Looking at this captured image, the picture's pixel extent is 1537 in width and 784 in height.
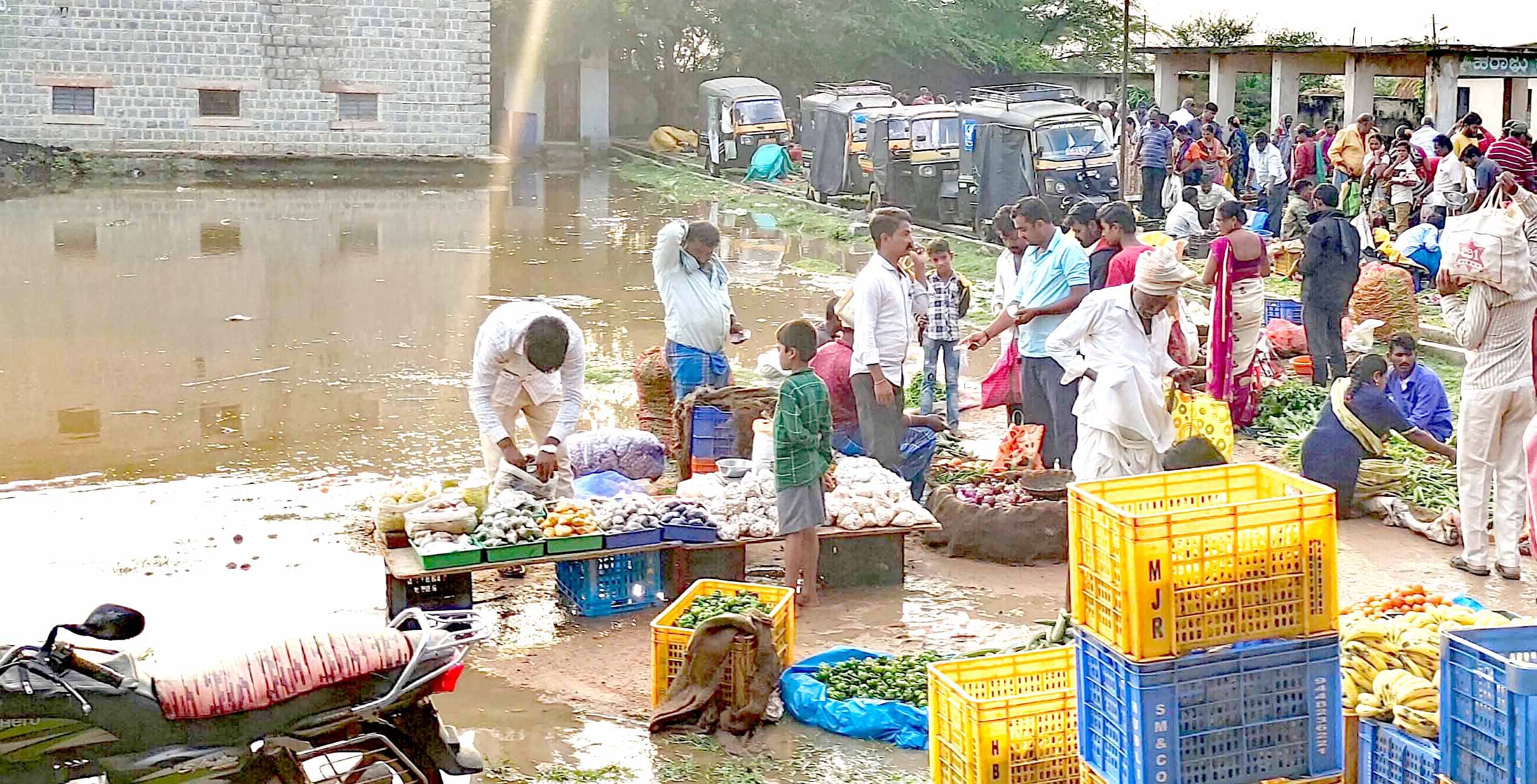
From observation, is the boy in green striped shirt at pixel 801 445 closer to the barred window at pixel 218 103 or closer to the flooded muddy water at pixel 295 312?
the flooded muddy water at pixel 295 312

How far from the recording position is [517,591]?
8094mm

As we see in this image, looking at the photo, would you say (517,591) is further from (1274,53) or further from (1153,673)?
(1274,53)

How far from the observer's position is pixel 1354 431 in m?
9.07

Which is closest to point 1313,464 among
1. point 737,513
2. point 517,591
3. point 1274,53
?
point 737,513

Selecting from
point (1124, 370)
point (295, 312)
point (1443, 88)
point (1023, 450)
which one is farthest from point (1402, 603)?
point (1443, 88)

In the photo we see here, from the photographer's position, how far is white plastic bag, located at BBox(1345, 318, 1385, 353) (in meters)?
13.0

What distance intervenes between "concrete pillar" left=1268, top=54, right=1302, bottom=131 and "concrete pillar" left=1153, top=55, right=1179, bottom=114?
382 cm

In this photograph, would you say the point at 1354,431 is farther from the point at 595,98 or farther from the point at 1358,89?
the point at 595,98

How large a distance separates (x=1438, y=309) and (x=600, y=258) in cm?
1118

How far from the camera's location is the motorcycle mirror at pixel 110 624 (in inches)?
182

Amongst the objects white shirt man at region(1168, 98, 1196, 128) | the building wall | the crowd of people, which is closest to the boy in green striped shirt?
the crowd of people

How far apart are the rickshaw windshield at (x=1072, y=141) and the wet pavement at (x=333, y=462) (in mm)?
3241

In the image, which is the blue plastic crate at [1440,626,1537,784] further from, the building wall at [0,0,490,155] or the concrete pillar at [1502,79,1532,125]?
the building wall at [0,0,490,155]

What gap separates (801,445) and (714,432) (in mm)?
2028
